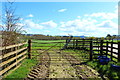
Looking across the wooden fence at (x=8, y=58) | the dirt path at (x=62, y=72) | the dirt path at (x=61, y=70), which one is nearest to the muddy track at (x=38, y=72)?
the dirt path at (x=62, y=72)

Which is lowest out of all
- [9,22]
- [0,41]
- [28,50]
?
[28,50]

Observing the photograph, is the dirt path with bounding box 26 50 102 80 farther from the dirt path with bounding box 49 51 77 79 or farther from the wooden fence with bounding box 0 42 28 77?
the wooden fence with bounding box 0 42 28 77

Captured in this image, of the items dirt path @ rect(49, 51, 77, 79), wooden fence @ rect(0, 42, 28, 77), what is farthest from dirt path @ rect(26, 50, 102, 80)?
wooden fence @ rect(0, 42, 28, 77)

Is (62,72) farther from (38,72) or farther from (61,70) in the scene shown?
(38,72)

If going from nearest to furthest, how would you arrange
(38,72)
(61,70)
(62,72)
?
(38,72), (62,72), (61,70)

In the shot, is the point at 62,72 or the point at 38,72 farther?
the point at 62,72

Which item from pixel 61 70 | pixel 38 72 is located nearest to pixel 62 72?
pixel 61 70

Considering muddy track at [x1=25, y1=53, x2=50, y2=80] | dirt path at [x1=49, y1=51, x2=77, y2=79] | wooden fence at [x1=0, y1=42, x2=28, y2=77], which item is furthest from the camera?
dirt path at [x1=49, y1=51, x2=77, y2=79]

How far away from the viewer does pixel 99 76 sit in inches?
243

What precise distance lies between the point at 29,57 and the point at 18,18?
3.17m

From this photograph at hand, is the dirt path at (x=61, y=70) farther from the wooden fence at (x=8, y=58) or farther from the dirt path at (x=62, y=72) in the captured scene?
the wooden fence at (x=8, y=58)

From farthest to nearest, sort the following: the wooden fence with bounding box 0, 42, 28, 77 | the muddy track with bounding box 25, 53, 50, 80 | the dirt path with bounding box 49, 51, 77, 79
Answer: the dirt path with bounding box 49, 51, 77, 79
the muddy track with bounding box 25, 53, 50, 80
the wooden fence with bounding box 0, 42, 28, 77

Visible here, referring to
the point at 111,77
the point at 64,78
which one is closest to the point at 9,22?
the point at 64,78

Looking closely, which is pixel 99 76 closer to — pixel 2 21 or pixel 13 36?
pixel 13 36
